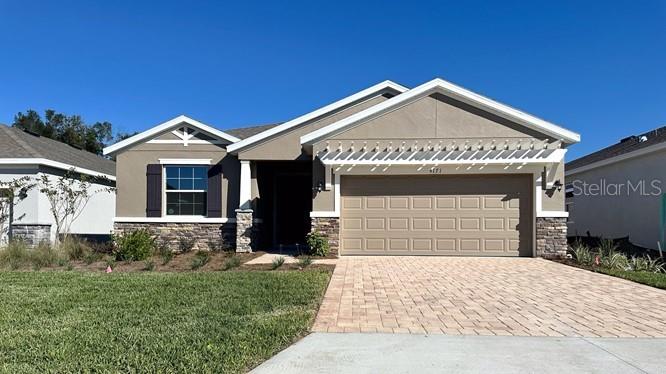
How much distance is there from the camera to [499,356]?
4699mm

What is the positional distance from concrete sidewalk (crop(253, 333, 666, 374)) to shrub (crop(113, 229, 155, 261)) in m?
8.71

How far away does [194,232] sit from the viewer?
1516 cm

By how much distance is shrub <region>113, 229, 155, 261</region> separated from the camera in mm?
12469

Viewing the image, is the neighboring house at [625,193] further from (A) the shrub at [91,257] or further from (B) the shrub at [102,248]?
(B) the shrub at [102,248]

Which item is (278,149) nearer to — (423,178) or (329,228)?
(329,228)

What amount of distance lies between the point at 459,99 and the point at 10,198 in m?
13.7

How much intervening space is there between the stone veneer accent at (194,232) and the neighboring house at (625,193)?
1289 cm

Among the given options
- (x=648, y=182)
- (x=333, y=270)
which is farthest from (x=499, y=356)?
(x=648, y=182)

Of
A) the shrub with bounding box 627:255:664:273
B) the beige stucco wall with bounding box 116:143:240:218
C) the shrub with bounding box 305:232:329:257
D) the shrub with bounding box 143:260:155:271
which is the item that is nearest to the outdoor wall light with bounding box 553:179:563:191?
the shrub with bounding box 627:255:664:273

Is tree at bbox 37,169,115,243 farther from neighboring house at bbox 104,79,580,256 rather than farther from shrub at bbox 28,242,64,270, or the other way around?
neighboring house at bbox 104,79,580,256

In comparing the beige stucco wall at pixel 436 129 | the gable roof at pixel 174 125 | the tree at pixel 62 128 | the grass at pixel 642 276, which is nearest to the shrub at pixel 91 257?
the gable roof at pixel 174 125

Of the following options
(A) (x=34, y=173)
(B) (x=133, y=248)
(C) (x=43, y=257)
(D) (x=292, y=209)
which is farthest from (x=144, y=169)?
(D) (x=292, y=209)

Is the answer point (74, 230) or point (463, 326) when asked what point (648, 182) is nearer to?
point (463, 326)

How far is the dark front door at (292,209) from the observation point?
55.2ft
